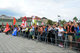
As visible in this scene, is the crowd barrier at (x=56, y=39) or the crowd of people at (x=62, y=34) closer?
the crowd barrier at (x=56, y=39)

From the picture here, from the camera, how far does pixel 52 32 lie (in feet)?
32.3

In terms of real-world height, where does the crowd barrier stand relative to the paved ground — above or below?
above

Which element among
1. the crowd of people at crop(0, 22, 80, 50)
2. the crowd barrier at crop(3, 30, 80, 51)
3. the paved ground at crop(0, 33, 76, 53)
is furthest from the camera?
the crowd of people at crop(0, 22, 80, 50)

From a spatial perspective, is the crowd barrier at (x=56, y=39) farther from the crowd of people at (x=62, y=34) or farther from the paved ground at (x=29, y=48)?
the paved ground at (x=29, y=48)

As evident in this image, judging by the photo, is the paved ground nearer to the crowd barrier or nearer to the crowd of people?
the crowd barrier

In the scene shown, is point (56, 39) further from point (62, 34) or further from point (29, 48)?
point (29, 48)

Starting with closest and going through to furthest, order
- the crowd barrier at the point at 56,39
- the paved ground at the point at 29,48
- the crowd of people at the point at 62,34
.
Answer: the paved ground at the point at 29,48 → the crowd barrier at the point at 56,39 → the crowd of people at the point at 62,34

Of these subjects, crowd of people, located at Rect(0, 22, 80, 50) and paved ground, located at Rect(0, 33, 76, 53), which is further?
crowd of people, located at Rect(0, 22, 80, 50)

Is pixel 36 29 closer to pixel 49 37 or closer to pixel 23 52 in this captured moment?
pixel 49 37

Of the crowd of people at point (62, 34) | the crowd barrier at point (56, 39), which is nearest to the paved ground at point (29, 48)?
the crowd barrier at point (56, 39)

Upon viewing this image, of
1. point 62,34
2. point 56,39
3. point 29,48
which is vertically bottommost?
point 29,48

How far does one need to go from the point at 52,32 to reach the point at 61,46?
1.80 m

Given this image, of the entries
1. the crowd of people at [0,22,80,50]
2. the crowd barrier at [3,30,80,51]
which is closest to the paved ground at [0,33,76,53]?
the crowd barrier at [3,30,80,51]

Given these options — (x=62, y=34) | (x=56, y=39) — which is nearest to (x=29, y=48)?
(x=56, y=39)
